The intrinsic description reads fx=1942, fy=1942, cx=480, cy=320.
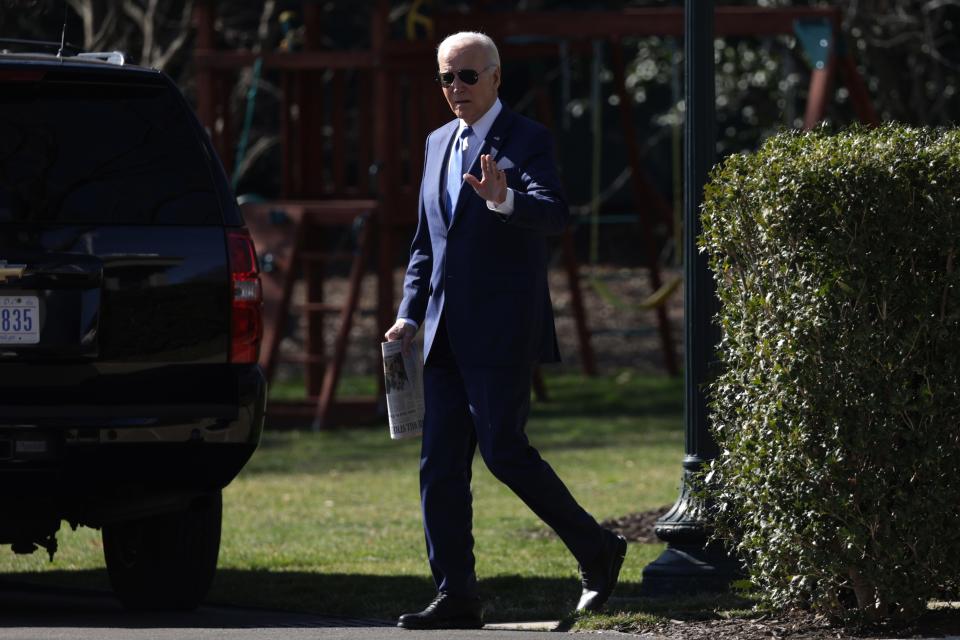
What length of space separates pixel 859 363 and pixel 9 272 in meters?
2.76

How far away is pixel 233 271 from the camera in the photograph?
6684mm

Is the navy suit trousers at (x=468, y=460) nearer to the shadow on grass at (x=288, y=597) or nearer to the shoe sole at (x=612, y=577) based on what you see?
the shoe sole at (x=612, y=577)

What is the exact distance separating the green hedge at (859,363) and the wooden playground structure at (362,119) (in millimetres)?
9823

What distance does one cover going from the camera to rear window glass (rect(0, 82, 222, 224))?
6566 mm

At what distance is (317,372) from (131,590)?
9.90 metres

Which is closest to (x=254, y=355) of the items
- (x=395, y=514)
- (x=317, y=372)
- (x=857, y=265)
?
(x=857, y=265)

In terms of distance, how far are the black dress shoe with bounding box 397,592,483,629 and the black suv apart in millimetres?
832

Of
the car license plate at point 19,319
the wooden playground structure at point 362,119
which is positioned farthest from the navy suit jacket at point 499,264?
the wooden playground structure at point 362,119

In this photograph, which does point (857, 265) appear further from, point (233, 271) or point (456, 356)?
point (233, 271)

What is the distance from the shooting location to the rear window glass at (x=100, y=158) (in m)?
6.57

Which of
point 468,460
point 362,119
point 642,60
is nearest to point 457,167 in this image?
point 468,460

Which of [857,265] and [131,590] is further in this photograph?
[131,590]

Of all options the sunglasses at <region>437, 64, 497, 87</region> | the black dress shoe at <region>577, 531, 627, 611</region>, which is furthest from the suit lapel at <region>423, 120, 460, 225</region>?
the black dress shoe at <region>577, 531, 627, 611</region>

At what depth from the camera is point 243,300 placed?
6.70m
